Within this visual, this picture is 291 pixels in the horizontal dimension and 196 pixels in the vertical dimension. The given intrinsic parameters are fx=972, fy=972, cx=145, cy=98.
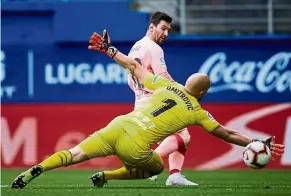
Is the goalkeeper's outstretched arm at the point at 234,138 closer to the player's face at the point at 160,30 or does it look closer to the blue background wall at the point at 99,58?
the player's face at the point at 160,30

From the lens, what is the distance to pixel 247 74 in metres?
18.1

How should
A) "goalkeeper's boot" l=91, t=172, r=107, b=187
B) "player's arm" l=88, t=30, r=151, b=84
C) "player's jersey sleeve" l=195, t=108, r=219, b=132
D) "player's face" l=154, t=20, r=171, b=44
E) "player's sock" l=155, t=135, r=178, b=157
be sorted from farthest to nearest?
"player's face" l=154, t=20, r=171, b=44 < "player's sock" l=155, t=135, r=178, b=157 < "goalkeeper's boot" l=91, t=172, r=107, b=187 < "player's arm" l=88, t=30, r=151, b=84 < "player's jersey sleeve" l=195, t=108, r=219, b=132

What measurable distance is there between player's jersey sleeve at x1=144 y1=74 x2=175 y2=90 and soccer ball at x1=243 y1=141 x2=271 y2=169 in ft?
3.54

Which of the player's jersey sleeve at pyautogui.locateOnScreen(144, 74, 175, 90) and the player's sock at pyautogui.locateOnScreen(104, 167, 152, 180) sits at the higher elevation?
the player's jersey sleeve at pyautogui.locateOnScreen(144, 74, 175, 90)

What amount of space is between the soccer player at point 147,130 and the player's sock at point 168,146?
815mm

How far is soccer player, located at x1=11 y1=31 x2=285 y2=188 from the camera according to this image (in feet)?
32.2

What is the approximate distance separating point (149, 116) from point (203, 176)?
4.73 meters

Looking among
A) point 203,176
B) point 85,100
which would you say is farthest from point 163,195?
point 85,100

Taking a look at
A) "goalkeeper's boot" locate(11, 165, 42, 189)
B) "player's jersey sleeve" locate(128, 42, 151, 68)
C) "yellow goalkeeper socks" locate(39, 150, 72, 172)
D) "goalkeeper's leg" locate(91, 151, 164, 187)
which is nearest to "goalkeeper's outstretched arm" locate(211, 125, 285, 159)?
"goalkeeper's leg" locate(91, 151, 164, 187)

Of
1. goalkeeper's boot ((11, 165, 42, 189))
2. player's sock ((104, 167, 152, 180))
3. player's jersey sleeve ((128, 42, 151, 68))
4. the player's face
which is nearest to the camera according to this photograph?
goalkeeper's boot ((11, 165, 42, 189))

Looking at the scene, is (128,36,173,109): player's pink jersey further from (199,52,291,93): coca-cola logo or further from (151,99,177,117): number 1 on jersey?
(199,52,291,93): coca-cola logo

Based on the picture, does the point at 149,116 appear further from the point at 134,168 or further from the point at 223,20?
the point at 223,20

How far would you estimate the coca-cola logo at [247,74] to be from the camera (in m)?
18.0

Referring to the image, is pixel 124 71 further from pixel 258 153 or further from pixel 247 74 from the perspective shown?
pixel 258 153
